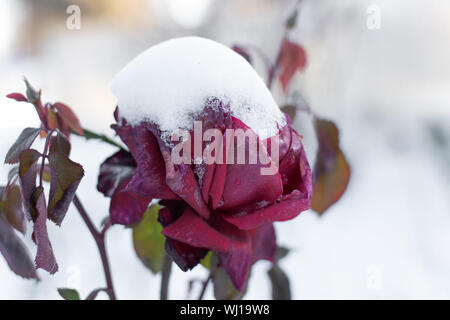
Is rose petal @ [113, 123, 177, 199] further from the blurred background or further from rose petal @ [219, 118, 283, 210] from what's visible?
the blurred background

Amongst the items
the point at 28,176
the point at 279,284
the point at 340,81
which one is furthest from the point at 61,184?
the point at 340,81

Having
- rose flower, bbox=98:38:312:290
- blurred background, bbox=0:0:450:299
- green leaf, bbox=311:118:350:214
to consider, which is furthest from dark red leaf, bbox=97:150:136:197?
blurred background, bbox=0:0:450:299

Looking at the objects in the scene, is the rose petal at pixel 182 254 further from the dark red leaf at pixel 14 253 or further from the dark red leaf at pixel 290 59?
the dark red leaf at pixel 290 59

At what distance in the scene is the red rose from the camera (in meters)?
0.18

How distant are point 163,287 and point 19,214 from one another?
8cm

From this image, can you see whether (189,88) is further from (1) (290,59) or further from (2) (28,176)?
(1) (290,59)

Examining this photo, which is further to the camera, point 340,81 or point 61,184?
point 340,81

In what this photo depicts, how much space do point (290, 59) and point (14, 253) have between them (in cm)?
24

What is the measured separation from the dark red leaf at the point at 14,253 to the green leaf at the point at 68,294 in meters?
0.02

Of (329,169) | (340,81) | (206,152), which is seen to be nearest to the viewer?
(206,152)

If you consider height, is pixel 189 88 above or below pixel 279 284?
above

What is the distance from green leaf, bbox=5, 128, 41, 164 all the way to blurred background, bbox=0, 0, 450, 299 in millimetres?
475

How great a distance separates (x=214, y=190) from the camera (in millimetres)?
187
